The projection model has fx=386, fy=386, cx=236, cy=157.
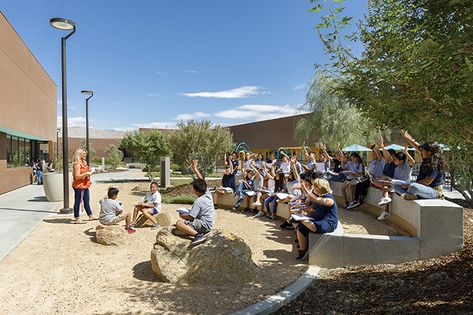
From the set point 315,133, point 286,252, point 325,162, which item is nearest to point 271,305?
point 286,252

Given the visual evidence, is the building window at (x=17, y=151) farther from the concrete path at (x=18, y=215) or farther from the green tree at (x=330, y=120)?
the green tree at (x=330, y=120)

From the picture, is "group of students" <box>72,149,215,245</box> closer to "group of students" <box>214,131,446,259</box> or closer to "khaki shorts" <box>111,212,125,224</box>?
"khaki shorts" <box>111,212,125,224</box>

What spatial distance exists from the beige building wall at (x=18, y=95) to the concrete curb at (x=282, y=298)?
1481 cm

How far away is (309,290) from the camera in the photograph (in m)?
4.76

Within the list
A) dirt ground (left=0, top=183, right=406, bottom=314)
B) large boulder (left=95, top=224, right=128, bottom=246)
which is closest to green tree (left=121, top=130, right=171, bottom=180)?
dirt ground (left=0, top=183, right=406, bottom=314)

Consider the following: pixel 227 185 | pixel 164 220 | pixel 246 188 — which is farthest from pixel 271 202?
pixel 227 185

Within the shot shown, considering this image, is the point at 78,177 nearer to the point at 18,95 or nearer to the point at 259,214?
the point at 259,214

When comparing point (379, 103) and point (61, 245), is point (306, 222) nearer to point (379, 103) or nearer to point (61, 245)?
point (379, 103)

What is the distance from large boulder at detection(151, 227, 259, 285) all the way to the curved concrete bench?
1150mm

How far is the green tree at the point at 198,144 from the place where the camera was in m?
19.2

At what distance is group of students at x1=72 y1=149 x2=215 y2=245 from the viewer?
5586mm

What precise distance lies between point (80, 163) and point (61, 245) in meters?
2.32

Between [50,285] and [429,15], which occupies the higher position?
[429,15]


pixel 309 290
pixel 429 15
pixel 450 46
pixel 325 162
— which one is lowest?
pixel 309 290
